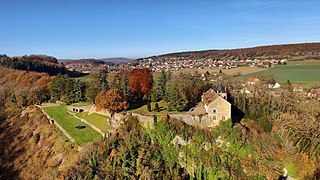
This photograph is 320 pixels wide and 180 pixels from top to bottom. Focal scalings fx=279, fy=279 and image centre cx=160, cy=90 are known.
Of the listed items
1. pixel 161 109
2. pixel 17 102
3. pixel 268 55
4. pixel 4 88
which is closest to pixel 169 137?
pixel 161 109

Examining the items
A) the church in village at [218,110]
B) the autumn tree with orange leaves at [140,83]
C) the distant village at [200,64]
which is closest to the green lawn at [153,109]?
the autumn tree with orange leaves at [140,83]

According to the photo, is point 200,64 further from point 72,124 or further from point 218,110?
point 218,110

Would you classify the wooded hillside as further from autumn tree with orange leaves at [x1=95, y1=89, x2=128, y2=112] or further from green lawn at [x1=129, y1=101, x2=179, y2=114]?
autumn tree with orange leaves at [x1=95, y1=89, x2=128, y2=112]

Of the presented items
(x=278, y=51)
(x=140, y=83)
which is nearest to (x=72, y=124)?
(x=140, y=83)

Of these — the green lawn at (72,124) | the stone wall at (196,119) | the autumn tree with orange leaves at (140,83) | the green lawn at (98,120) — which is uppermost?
the autumn tree with orange leaves at (140,83)

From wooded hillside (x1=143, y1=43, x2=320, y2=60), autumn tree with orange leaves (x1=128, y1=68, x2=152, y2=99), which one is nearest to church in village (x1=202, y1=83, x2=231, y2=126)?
autumn tree with orange leaves (x1=128, y1=68, x2=152, y2=99)

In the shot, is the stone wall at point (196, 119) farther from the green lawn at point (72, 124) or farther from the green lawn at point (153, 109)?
the green lawn at point (72, 124)
